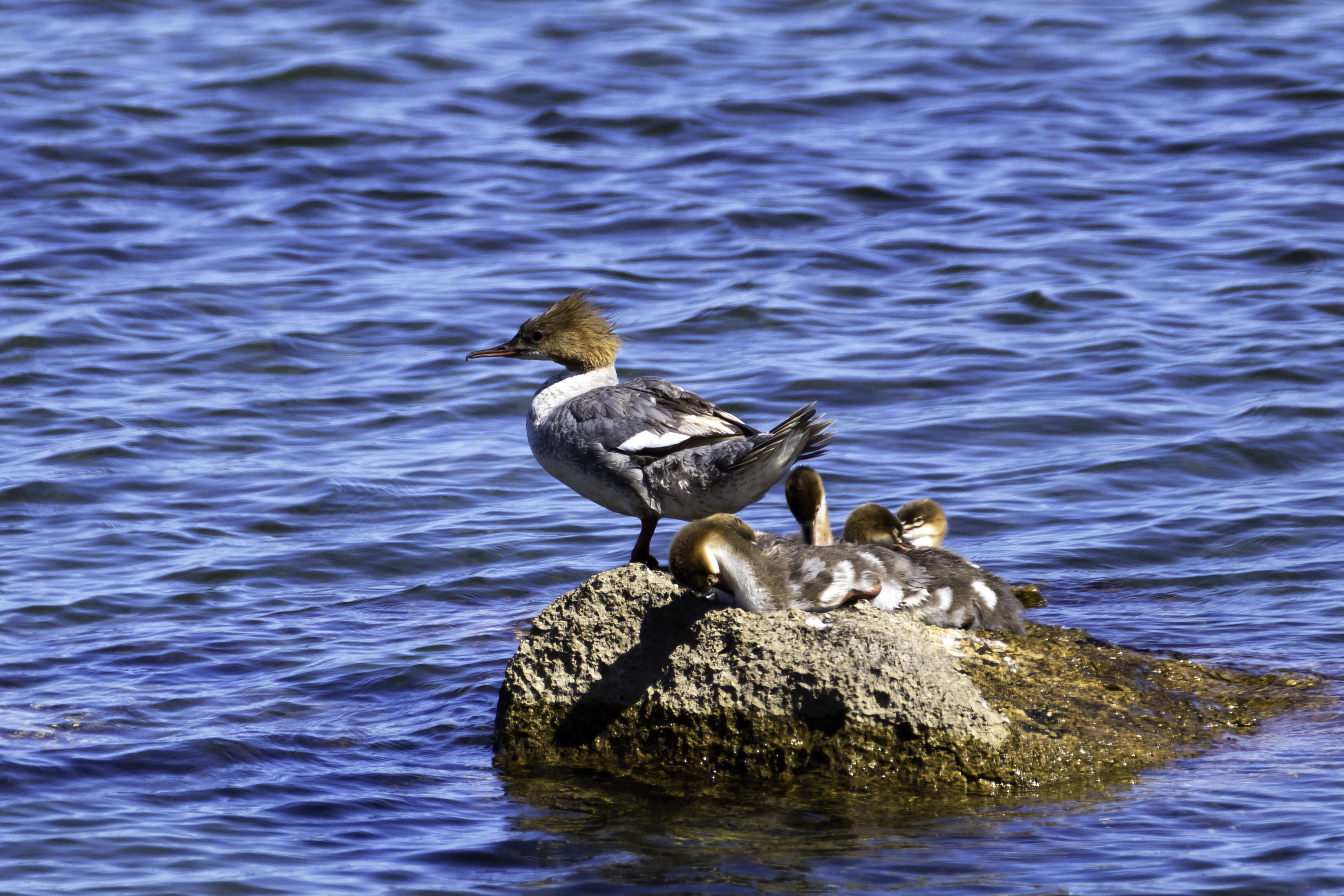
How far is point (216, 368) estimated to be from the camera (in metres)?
10.1

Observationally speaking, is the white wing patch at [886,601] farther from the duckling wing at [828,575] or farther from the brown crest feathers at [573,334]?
the brown crest feathers at [573,334]

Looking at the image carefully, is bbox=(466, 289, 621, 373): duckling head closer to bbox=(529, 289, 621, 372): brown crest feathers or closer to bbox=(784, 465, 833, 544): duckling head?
bbox=(529, 289, 621, 372): brown crest feathers

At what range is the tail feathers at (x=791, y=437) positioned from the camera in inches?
222

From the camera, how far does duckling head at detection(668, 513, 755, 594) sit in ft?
16.1

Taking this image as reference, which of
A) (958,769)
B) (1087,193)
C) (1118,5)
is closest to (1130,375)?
(1087,193)

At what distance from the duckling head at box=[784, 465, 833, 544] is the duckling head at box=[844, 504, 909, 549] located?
12 cm

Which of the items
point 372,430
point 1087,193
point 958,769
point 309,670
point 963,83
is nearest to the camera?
point 958,769

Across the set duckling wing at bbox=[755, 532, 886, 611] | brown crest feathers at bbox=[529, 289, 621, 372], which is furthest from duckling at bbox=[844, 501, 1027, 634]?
brown crest feathers at bbox=[529, 289, 621, 372]

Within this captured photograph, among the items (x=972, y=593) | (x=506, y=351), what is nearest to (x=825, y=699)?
(x=972, y=593)

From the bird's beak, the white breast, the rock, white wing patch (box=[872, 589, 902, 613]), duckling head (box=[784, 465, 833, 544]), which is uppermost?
the bird's beak

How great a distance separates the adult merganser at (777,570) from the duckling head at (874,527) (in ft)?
1.27

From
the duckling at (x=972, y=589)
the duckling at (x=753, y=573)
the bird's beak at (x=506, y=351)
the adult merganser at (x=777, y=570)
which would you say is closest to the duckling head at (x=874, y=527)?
the duckling at (x=972, y=589)

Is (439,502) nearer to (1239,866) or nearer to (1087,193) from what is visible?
(1239,866)

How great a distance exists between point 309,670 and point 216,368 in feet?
13.9
